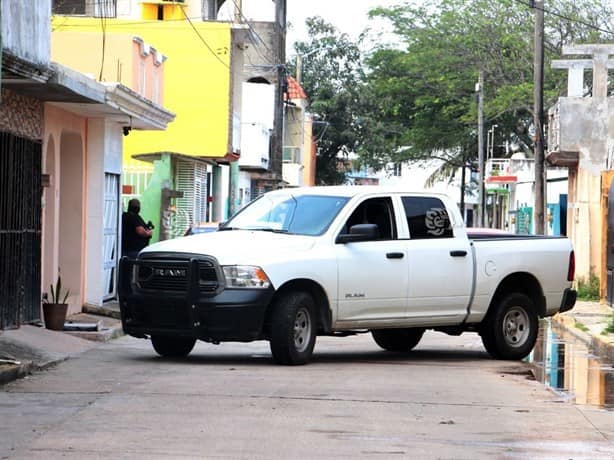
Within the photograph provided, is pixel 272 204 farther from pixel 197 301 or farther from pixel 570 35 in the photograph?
pixel 570 35

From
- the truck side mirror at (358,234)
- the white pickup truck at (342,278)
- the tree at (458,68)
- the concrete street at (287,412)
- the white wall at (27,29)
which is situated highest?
the tree at (458,68)

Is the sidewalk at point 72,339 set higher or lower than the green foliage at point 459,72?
lower

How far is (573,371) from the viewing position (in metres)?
15.3

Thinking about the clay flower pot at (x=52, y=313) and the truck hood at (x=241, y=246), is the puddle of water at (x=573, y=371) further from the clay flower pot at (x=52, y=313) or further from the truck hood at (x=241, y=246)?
the clay flower pot at (x=52, y=313)

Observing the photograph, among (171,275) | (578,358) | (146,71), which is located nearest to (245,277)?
(171,275)

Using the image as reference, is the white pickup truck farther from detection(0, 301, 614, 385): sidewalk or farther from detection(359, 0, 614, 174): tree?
detection(359, 0, 614, 174): tree

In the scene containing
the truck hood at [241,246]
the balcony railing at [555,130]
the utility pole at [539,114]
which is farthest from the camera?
the utility pole at [539,114]

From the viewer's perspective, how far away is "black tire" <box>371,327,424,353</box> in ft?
55.6

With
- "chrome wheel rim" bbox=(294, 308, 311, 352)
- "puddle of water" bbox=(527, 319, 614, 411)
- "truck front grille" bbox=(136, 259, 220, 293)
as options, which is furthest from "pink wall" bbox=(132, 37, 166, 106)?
"chrome wheel rim" bbox=(294, 308, 311, 352)

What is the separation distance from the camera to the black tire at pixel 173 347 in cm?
1484

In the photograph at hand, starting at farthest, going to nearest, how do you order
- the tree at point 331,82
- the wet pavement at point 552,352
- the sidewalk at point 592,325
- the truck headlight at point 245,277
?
the tree at point 331,82 < the sidewalk at point 592,325 < the truck headlight at point 245,277 < the wet pavement at point 552,352

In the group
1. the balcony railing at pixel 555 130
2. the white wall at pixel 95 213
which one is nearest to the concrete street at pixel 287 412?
the white wall at pixel 95 213

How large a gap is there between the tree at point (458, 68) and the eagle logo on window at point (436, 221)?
31.4 meters

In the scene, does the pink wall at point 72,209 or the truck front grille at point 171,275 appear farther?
the pink wall at point 72,209
